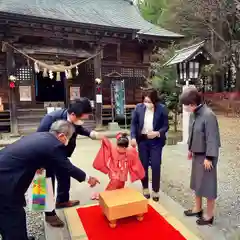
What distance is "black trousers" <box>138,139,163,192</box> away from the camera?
398 cm

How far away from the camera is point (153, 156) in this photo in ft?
13.0

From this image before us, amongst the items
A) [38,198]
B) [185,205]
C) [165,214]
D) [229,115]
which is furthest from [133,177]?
[229,115]

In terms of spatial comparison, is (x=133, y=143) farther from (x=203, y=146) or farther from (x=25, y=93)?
(x=25, y=93)

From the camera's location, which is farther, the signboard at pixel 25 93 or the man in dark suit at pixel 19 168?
Result: the signboard at pixel 25 93

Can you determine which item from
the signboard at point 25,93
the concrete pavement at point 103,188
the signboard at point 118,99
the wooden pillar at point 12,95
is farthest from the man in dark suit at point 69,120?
the signboard at point 25,93

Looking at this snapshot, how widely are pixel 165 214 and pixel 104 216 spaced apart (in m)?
0.77

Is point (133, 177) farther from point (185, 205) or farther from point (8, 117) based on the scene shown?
point (8, 117)

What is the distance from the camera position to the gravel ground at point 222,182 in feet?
11.3

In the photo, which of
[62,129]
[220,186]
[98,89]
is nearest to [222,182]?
[220,186]

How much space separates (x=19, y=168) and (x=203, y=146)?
2090 millimetres

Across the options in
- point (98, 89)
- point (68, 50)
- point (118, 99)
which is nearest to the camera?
point (68, 50)

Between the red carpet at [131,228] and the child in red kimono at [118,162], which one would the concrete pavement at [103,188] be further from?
the child in red kimono at [118,162]

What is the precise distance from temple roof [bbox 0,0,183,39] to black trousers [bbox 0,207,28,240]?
341 inches

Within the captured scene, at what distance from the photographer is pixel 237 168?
6.04 meters
